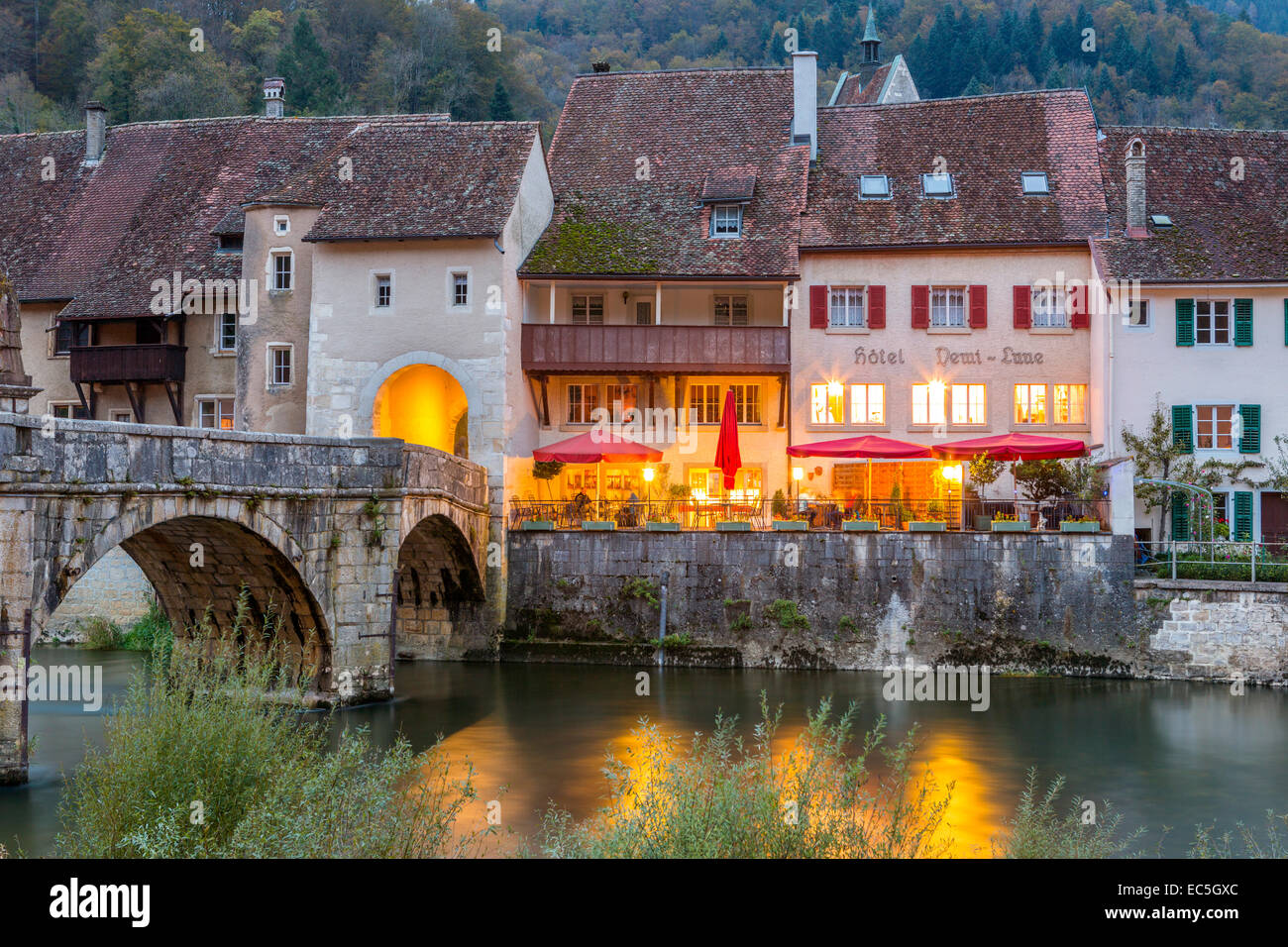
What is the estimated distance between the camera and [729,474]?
3469cm

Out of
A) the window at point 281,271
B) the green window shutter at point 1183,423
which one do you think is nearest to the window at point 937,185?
the green window shutter at point 1183,423

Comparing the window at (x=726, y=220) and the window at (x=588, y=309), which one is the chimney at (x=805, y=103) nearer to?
the window at (x=726, y=220)

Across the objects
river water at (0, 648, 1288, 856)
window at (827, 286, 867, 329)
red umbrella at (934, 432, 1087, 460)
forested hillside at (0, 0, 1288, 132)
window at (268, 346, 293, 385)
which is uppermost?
forested hillside at (0, 0, 1288, 132)

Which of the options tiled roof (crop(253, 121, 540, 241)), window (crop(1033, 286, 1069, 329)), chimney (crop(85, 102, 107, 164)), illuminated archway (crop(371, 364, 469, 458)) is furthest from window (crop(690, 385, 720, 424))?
chimney (crop(85, 102, 107, 164))

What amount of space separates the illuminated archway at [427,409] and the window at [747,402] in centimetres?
656

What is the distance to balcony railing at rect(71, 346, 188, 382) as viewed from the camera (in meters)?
38.4

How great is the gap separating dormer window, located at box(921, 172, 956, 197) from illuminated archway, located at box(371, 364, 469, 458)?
12.4m

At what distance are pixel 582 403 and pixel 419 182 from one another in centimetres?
654

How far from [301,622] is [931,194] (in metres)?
20.0

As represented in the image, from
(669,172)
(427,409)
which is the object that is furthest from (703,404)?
(427,409)

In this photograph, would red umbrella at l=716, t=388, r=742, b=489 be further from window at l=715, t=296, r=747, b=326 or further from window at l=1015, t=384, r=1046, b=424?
window at l=1015, t=384, r=1046, b=424
